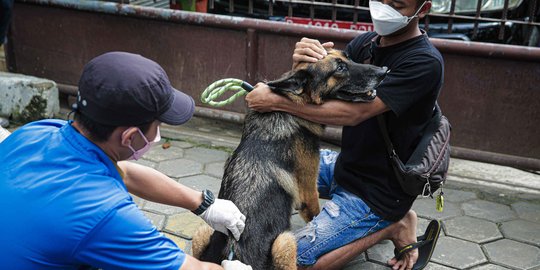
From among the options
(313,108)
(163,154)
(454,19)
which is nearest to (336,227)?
(313,108)

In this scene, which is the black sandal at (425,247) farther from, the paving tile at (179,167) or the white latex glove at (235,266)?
the paving tile at (179,167)

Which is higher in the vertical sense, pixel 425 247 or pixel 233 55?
pixel 233 55

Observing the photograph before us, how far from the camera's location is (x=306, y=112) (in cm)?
319

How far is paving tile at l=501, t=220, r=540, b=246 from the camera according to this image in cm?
399

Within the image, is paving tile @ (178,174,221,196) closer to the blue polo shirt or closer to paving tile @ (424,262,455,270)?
paving tile @ (424,262,455,270)

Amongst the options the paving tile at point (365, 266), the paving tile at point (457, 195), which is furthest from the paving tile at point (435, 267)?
the paving tile at point (457, 195)

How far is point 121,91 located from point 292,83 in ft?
4.93

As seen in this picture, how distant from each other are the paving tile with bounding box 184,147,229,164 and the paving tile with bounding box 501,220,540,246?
2729 millimetres

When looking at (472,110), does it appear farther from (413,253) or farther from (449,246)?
(413,253)

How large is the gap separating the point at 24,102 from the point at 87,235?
15.3 feet

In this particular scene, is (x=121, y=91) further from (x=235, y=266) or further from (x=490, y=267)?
(x=490, y=267)

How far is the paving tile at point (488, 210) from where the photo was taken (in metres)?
4.33

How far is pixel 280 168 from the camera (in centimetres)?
303

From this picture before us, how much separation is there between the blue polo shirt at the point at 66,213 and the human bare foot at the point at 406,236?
1988 mm
